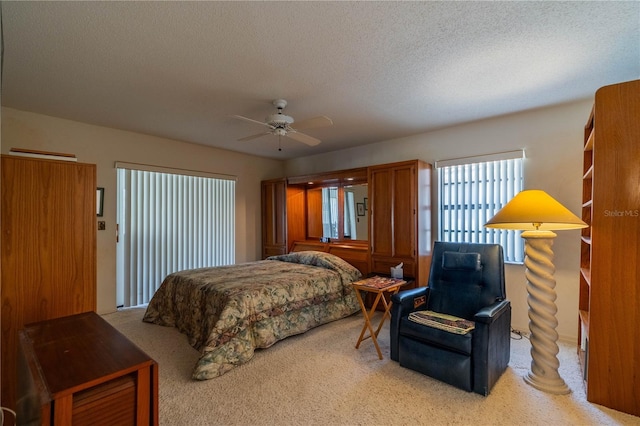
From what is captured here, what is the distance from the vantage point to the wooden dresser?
1.06 m

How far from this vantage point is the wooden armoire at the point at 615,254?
1994 mm

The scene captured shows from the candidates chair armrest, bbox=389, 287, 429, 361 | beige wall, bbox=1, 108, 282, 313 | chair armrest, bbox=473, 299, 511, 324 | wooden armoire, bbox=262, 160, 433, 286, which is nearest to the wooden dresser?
chair armrest, bbox=389, 287, 429, 361

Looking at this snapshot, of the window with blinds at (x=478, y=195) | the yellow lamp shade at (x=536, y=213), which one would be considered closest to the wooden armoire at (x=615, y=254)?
the yellow lamp shade at (x=536, y=213)

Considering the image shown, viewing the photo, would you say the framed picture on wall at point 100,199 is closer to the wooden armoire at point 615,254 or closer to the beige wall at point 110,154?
the beige wall at point 110,154

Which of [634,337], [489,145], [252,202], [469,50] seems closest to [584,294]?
[634,337]

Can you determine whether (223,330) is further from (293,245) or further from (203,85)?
(293,245)

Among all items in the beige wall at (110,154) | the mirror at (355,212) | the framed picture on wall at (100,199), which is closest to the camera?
the beige wall at (110,154)

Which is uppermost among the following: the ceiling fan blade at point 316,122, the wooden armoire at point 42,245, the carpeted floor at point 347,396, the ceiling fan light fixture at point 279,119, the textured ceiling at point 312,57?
the textured ceiling at point 312,57

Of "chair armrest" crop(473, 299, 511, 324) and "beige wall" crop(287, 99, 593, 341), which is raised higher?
"beige wall" crop(287, 99, 593, 341)

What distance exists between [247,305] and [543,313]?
252cm

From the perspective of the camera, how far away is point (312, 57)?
2.33 meters

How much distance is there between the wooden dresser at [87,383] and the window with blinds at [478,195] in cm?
382

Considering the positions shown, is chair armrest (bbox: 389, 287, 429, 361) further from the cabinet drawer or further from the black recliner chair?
the cabinet drawer

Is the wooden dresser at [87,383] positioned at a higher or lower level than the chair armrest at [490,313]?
higher
